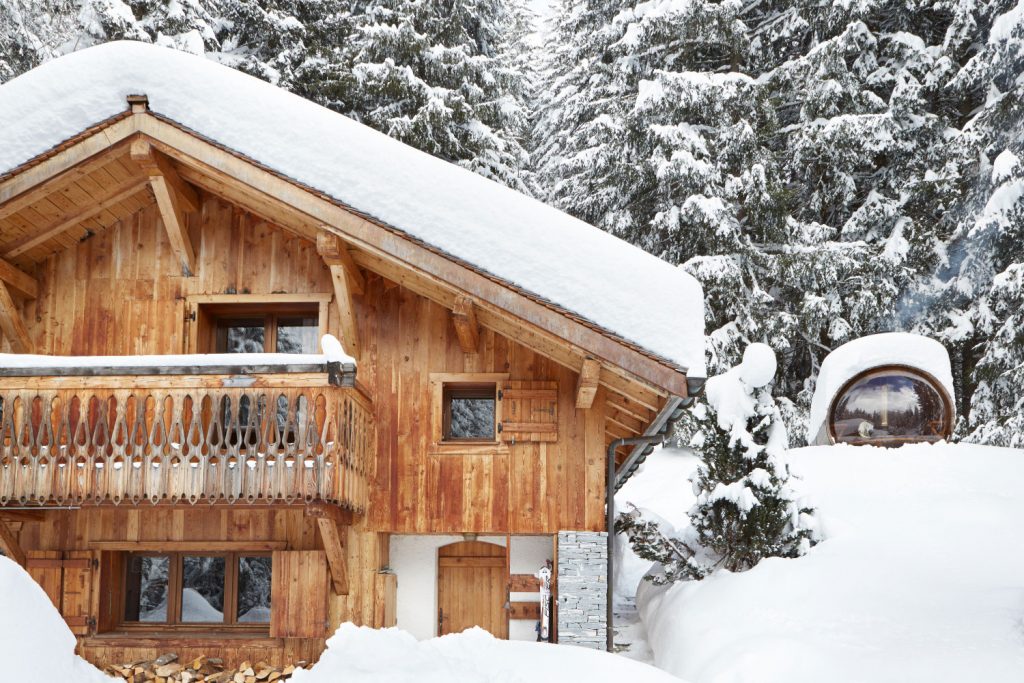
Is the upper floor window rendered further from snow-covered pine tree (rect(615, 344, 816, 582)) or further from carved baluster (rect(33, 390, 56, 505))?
snow-covered pine tree (rect(615, 344, 816, 582))

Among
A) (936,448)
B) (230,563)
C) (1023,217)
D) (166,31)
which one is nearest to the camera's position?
(230,563)

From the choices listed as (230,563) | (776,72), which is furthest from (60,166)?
(776,72)

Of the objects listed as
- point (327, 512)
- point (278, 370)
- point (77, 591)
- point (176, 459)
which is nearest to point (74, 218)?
point (176, 459)

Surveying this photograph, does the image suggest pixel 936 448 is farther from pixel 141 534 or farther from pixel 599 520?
pixel 141 534

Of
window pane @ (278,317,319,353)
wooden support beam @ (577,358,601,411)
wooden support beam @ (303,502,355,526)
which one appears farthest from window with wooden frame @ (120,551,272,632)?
wooden support beam @ (577,358,601,411)

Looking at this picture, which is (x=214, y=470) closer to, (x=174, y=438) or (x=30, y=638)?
(x=174, y=438)

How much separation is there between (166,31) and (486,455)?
1494cm

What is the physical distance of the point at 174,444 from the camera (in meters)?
8.80

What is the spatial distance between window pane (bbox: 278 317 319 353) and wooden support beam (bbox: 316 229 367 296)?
0.91 meters

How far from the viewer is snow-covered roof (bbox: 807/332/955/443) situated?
56.4 feet

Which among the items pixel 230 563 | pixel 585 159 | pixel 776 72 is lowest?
pixel 230 563

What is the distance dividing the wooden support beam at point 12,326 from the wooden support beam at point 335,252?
11.0 ft

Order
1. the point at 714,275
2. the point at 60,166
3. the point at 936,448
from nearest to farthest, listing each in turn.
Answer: the point at 60,166
the point at 936,448
the point at 714,275

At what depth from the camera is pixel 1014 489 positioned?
1406cm
